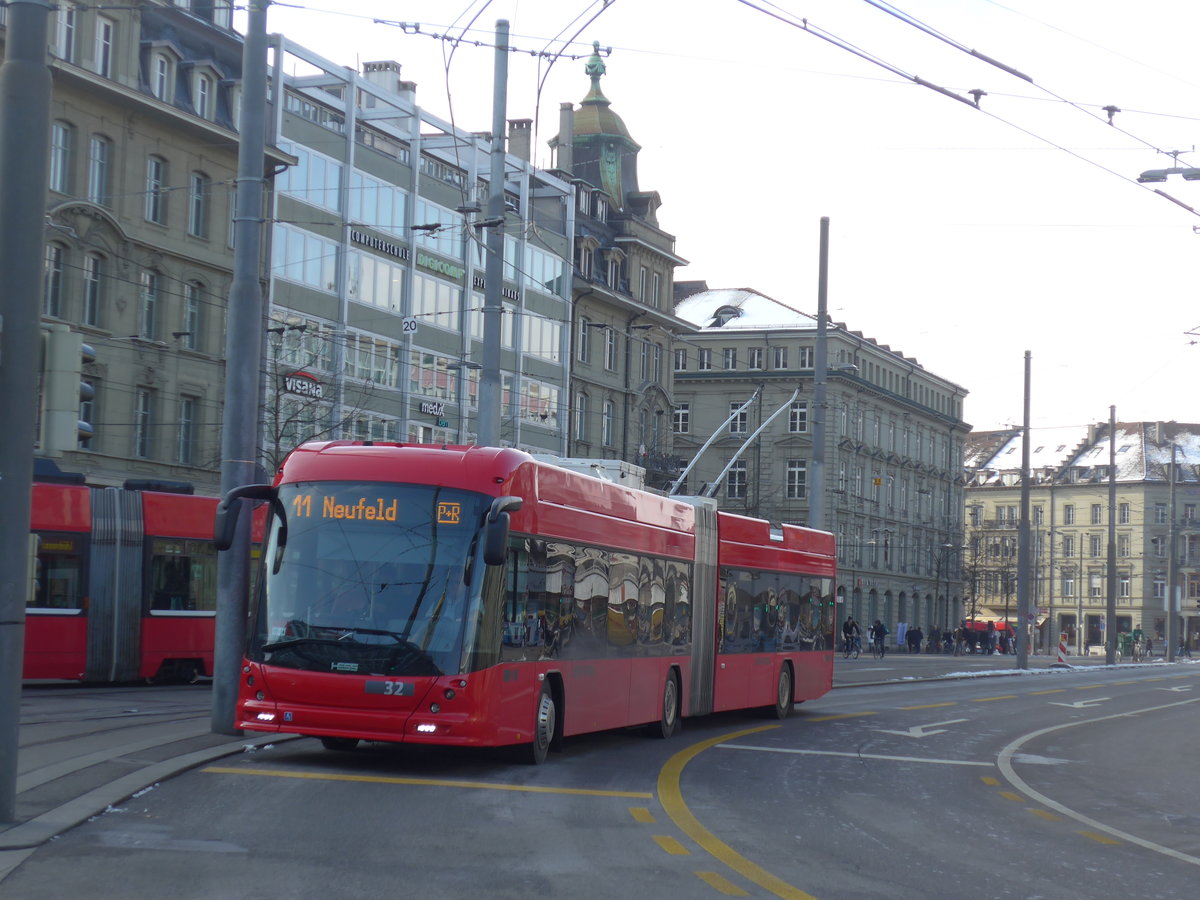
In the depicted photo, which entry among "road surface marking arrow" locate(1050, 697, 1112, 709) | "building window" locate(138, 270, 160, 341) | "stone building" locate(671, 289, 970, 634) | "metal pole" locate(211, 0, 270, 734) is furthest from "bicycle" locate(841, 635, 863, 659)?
"metal pole" locate(211, 0, 270, 734)

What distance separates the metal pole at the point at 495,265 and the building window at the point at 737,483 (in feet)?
213

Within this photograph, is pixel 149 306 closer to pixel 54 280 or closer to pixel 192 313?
pixel 192 313

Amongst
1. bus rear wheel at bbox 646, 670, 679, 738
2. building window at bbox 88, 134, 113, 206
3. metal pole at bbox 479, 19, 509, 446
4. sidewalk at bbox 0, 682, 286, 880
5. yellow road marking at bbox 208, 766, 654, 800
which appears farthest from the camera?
building window at bbox 88, 134, 113, 206

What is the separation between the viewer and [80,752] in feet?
47.6

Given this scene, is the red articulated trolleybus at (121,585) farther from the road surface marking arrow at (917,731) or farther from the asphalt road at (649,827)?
the road surface marking arrow at (917,731)

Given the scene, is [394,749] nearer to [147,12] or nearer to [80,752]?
[80,752]

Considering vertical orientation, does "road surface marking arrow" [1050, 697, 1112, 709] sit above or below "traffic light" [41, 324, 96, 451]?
below

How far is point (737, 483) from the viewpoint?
87812mm

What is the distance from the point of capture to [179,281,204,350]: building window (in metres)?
44.5

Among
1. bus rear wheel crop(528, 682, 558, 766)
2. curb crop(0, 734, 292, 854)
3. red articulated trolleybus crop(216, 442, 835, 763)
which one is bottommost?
curb crop(0, 734, 292, 854)

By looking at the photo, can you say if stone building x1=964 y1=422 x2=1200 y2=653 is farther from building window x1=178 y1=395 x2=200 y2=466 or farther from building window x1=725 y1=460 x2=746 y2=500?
building window x1=178 y1=395 x2=200 y2=466

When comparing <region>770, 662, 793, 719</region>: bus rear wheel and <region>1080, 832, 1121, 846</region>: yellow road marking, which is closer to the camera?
<region>1080, 832, 1121, 846</region>: yellow road marking

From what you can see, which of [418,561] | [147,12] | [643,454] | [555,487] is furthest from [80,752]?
[643,454]

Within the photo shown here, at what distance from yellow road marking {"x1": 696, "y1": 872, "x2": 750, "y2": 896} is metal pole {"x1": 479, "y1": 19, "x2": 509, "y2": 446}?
12096mm
